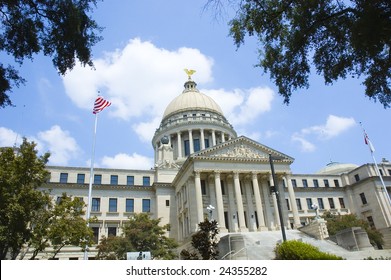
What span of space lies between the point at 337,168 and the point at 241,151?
42.4 metres

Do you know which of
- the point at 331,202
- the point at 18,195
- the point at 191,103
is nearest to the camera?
the point at 18,195

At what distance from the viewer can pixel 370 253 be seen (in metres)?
28.8

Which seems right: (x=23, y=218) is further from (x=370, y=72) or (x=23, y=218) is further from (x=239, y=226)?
(x=239, y=226)

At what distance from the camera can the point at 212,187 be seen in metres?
47.9

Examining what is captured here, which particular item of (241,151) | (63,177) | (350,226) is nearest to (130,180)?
(63,177)

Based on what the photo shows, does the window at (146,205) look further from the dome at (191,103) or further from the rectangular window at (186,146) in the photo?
the dome at (191,103)

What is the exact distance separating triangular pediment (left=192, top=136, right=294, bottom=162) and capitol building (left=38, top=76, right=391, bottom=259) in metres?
0.15

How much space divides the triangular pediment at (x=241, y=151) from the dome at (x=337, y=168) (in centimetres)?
3655

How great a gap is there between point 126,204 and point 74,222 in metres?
29.8

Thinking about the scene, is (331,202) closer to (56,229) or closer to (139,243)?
(139,243)

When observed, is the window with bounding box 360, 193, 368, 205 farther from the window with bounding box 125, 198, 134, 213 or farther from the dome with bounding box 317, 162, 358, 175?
the window with bounding box 125, 198, 134, 213

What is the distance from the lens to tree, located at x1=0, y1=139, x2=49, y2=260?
71.5 ft

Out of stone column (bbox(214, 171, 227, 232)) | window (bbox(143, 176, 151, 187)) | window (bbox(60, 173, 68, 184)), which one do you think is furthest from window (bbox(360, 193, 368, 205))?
window (bbox(60, 173, 68, 184))
